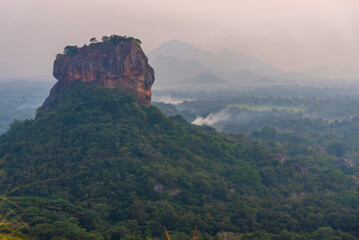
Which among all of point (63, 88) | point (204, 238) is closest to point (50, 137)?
point (63, 88)

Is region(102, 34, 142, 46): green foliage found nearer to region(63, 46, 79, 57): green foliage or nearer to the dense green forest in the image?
region(63, 46, 79, 57): green foliage

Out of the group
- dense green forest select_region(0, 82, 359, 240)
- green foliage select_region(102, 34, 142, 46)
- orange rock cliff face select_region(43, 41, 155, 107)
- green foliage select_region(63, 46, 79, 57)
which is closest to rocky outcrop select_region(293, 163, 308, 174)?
dense green forest select_region(0, 82, 359, 240)

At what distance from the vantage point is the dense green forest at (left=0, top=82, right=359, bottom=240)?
20.5 m

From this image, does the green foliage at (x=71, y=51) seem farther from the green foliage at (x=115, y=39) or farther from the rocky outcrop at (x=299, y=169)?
the rocky outcrop at (x=299, y=169)

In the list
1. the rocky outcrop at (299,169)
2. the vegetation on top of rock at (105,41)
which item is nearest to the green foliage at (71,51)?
the vegetation on top of rock at (105,41)

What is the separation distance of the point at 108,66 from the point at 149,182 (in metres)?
21.3

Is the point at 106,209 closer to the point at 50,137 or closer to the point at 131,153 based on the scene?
the point at 131,153

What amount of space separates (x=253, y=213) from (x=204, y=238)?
557 cm

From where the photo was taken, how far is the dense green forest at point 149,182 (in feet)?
67.4

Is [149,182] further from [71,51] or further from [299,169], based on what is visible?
[71,51]

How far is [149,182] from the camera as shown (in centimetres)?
2661

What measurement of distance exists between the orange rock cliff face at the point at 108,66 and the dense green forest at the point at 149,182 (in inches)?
77.9

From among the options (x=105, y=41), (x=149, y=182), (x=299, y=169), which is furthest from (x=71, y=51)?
(x=299, y=169)

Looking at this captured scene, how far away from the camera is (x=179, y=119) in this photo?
4903cm
